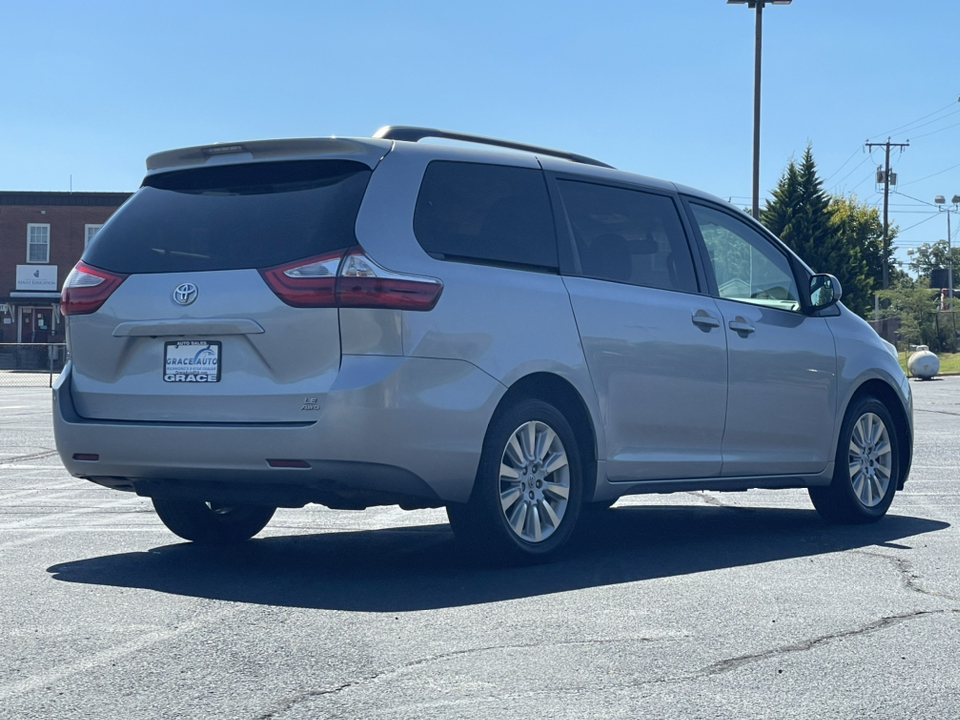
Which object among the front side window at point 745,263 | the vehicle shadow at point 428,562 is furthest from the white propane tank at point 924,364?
the front side window at point 745,263

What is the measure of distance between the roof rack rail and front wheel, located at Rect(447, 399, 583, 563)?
1344 millimetres

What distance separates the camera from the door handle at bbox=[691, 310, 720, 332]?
7.28m

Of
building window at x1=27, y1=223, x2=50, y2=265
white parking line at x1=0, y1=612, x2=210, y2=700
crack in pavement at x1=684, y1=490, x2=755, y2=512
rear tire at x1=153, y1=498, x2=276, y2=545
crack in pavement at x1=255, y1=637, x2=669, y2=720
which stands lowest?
crack in pavement at x1=684, y1=490, x2=755, y2=512

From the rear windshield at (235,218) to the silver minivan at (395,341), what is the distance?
0.04ft

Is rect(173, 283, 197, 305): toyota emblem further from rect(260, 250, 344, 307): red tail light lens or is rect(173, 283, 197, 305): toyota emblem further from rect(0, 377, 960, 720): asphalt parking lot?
rect(0, 377, 960, 720): asphalt parking lot

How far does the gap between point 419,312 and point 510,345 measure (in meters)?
0.55

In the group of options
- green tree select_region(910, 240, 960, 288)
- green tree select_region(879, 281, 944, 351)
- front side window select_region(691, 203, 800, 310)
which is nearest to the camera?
front side window select_region(691, 203, 800, 310)

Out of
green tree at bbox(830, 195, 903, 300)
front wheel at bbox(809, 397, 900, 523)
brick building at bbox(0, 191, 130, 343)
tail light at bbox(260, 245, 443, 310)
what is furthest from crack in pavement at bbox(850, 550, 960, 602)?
green tree at bbox(830, 195, 903, 300)

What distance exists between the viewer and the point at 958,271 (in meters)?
142

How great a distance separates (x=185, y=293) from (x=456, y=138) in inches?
60.0

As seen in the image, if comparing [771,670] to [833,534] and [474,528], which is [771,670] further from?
[833,534]

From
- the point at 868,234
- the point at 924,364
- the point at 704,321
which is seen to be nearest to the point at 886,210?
the point at 868,234

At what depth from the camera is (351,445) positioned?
18.3 feet

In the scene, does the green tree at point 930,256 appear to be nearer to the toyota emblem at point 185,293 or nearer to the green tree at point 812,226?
the green tree at point 812,226
